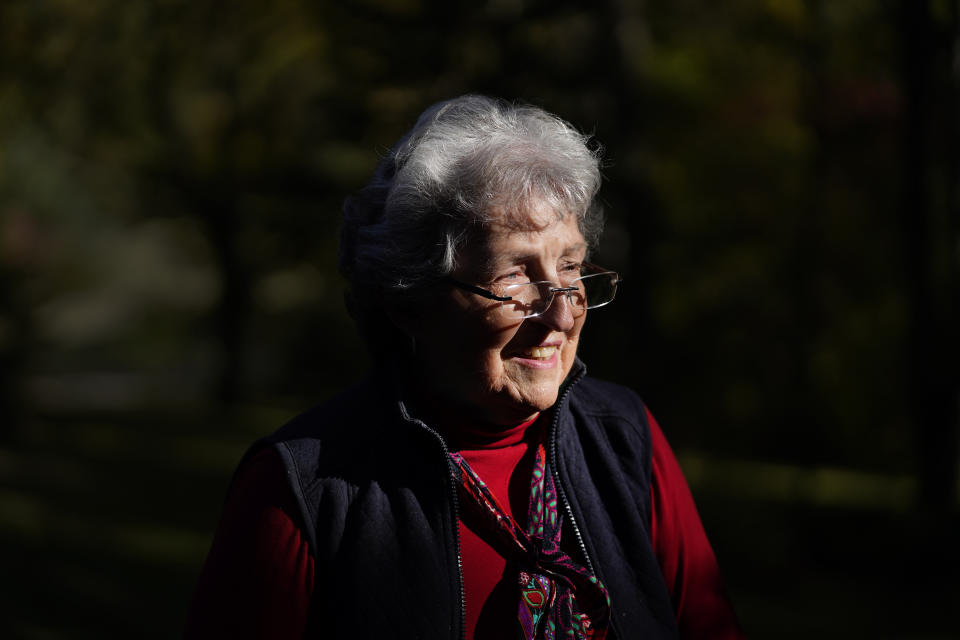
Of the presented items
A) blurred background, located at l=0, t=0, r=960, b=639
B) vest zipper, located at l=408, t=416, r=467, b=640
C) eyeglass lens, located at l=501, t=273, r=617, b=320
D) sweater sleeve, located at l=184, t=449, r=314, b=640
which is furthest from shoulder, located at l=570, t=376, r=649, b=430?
blurred background, located at l=0, t=0, r=960, b=639

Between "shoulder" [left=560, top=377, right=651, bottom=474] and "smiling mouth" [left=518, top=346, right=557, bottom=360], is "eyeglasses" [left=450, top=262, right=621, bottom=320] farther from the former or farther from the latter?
"shoulder" [left=560, top=377, right=651, bottom=474]

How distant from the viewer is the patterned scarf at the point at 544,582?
199 centimetres

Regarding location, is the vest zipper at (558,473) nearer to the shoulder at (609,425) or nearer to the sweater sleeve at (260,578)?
the shoulder at (609,425)

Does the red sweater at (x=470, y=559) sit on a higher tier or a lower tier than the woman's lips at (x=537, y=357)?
lower

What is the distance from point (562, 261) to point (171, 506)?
935 cm

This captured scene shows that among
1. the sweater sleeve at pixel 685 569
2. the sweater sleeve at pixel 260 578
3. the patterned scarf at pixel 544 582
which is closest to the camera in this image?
the sweater sleeve at pixel 260 578

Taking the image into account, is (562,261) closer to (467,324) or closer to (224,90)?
(467,324)

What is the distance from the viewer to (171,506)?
34.5 feet

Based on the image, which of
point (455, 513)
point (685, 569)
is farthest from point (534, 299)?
point (685, 569)

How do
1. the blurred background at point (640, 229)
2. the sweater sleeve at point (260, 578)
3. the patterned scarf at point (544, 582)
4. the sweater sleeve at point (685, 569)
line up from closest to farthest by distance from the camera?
the sweater sleeve at point (260, 578) → the patterned scarf at point (544, 582) → the sweater sleeve at point (685, 569) → the blurred background at point (640, 229)

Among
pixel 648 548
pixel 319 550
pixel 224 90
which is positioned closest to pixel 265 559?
pixel 319 550

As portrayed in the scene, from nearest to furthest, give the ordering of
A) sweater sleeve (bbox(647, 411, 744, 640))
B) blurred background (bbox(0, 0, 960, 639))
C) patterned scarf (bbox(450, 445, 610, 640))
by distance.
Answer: patterned scarf (bbox(450, 445, 610, 640))
sweater sleeve (bbox(647, 411, 744, 640))
blurred background (bbox(0, 0, 960, 639))

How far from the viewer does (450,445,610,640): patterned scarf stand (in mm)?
1991

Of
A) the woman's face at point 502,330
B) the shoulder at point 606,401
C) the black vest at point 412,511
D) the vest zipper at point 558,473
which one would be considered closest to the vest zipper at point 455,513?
the black vest at point 412,511
